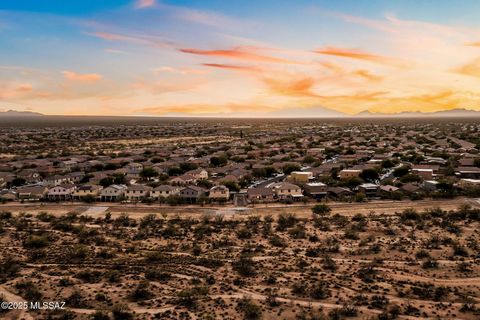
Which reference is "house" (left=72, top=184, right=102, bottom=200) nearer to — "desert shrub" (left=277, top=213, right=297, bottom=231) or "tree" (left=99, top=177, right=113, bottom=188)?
"tree" (left=99, top=177, right=113, bottom=188)

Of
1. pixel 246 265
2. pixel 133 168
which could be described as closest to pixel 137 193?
pixel 133 168

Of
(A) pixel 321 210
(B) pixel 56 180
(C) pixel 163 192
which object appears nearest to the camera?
(A) pixel 321 210

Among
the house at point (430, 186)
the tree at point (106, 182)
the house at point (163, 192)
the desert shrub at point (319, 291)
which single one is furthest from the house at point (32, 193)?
the house at point (430, 186)

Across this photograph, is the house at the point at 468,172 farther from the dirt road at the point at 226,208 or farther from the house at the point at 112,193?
the house at the point at 112,193

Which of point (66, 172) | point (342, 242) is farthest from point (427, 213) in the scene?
point (66, 172)

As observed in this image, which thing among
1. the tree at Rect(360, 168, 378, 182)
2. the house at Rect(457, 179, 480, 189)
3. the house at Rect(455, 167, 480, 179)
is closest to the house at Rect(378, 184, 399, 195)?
the tree at Rect(360, 168, 378, 182)

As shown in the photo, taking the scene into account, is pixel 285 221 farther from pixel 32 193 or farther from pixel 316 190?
pixel 32 193

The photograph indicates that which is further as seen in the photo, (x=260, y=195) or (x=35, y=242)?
(x=260, y=195)
